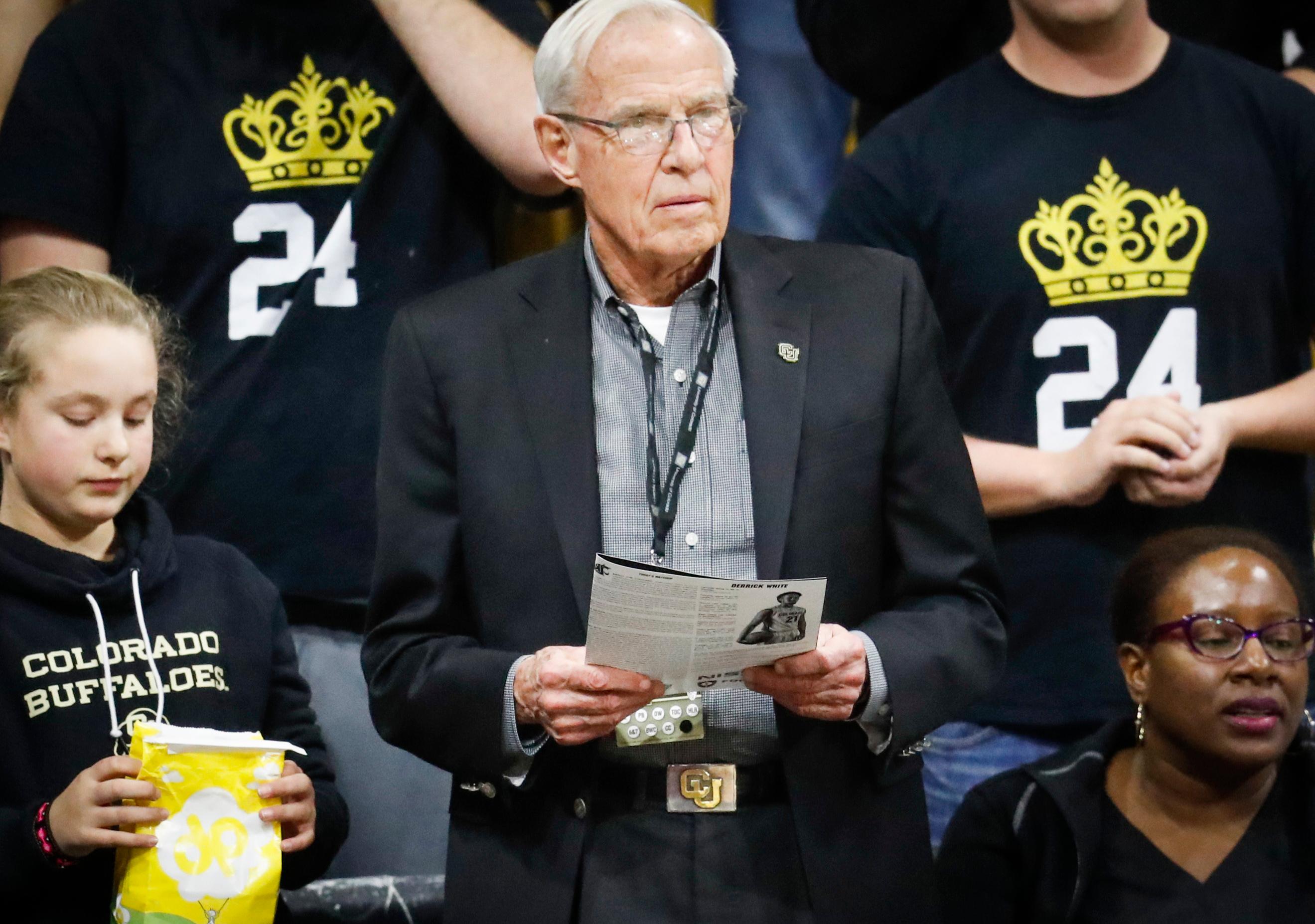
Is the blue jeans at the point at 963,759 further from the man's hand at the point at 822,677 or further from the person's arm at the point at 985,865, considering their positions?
the man's hand at the point at 822,677

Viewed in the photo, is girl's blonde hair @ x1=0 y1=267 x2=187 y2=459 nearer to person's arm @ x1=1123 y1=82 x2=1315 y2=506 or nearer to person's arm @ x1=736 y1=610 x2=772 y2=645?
person's arm @ x1=736 y1=610 x2=772 y2=645

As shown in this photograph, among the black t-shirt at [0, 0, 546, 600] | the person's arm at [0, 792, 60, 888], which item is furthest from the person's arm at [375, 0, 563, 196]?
the person's arm at [0, 792, 60, 888]

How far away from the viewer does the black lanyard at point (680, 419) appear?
7.65 ft

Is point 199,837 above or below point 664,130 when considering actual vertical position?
below

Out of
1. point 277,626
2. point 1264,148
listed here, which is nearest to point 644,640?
point 277,626

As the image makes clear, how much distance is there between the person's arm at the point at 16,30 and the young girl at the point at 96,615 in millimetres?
843

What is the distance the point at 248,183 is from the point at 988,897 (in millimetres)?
1915

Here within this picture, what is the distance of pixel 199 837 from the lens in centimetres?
239

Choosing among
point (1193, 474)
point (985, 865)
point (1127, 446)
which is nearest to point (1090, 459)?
point (1127, 446)

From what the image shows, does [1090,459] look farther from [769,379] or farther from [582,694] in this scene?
[582,694]

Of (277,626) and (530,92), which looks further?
(530,92)

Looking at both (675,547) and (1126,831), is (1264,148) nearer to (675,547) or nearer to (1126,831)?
(1126,831)

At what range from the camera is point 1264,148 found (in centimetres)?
336

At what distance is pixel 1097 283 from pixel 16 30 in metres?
2.24
